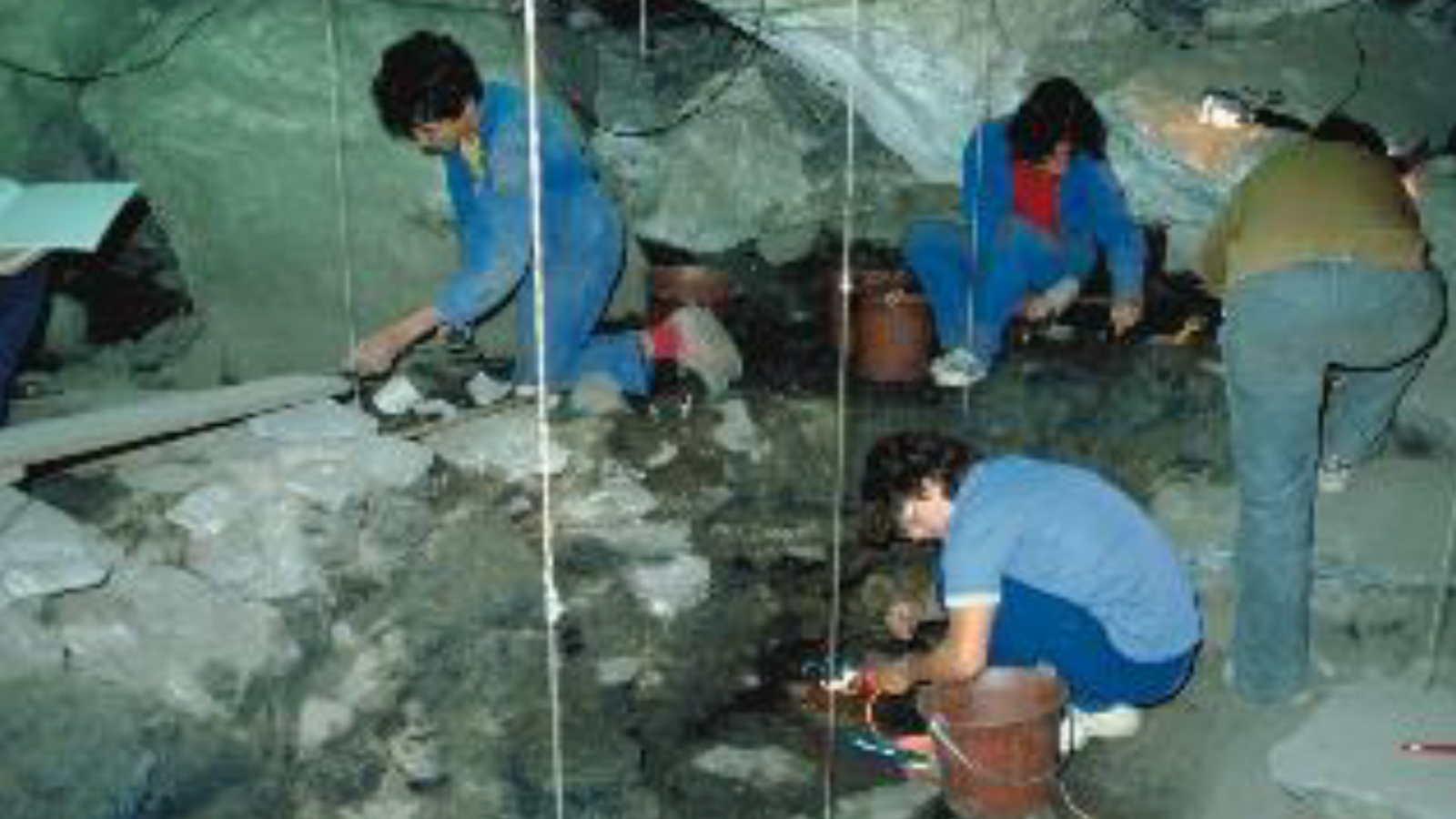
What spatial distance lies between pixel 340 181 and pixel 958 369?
3.43 m

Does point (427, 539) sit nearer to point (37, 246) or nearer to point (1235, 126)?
point (37, 246)

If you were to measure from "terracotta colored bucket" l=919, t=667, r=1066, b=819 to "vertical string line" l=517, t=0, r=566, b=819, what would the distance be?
1.29 metres

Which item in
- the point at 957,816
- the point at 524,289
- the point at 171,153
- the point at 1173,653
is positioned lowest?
the point at 957,816

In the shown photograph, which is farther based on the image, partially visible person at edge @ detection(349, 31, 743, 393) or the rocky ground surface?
partially visible person at edge @ detection(349, 31, 743, 393)

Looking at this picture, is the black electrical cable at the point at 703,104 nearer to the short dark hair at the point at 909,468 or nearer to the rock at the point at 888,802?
the short dark hair at the point at 909,468

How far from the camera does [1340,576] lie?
5.65 metres

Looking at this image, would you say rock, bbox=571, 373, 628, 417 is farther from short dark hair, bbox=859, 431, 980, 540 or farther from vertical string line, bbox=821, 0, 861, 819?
short dark hair, bbox=859, 431, 980, 540

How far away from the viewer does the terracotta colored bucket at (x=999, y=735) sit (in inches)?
186

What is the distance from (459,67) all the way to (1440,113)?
20.7 feet

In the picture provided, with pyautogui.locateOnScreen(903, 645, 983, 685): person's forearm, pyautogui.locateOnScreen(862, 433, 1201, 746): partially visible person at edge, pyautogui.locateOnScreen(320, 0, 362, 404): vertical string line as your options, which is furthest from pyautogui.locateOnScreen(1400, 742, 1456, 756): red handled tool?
pyautogui.locateOnScreen(320, 0, 362, 404): vertical string line

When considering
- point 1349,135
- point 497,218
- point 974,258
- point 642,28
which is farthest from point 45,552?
point 642,28

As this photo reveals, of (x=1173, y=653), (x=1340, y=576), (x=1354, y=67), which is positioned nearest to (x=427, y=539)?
(x=1173, y=653)

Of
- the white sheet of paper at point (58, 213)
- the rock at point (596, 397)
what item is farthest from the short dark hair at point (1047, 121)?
the white sheet of paper at point (58, 213)

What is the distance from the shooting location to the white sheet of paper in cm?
601
